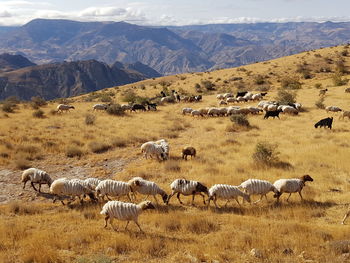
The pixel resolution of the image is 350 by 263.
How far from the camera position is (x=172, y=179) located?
1556cm

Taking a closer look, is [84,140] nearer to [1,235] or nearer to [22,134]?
[22,134]

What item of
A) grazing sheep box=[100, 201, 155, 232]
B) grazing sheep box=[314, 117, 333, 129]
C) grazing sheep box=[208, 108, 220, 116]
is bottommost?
grazing sheep box=[208, 108, 220, 116]

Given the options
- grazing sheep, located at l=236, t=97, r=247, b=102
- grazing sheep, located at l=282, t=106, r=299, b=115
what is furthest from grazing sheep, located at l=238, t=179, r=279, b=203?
grazing sheep, located at l=236, t=97, r=247, b=102

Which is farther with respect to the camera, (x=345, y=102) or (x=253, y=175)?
(x=345, y=102)

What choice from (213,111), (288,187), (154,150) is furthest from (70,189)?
(213,111)

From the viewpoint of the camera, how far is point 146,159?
19016 mm

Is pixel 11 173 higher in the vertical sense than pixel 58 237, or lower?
lower

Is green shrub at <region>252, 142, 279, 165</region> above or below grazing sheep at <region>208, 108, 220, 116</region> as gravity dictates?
above

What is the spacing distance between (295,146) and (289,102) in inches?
636

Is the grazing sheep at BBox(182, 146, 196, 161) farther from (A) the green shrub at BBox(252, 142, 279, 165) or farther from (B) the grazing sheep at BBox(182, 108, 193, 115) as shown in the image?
(B) the grazing sheep at BBox(182, 108, 193, 115)

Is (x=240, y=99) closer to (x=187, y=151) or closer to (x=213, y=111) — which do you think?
(x=213, y=111)

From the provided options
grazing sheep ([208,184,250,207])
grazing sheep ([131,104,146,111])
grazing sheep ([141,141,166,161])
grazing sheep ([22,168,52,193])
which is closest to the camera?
grazing sheep ([208,184,250,207])

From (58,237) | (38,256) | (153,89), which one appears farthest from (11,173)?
(153,89)

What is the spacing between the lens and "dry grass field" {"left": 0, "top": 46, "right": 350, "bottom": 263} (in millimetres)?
8633
